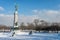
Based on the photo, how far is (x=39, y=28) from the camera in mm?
90500

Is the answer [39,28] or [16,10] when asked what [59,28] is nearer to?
[39,28]

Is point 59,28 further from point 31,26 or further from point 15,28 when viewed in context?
point 15,28

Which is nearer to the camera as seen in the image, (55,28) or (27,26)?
(55,28)

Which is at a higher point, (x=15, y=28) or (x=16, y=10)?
(x=16, y=10)

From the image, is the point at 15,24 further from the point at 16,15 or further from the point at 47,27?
the point at 47,27

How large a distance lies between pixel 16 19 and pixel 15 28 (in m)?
2.91

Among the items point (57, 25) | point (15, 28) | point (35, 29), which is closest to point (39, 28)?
point (35, 29)

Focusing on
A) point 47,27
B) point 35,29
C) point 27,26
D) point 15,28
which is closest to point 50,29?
point 47,27

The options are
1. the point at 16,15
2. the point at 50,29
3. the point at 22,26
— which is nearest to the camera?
the point at 16,15

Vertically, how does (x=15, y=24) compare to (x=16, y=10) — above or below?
below

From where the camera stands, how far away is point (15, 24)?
1821 inches

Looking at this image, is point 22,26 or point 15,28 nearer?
point 15,28

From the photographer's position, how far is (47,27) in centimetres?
8988

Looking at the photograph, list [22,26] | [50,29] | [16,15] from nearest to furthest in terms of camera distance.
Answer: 1. [16,15]
2. [50,29]
3. [22,26]
